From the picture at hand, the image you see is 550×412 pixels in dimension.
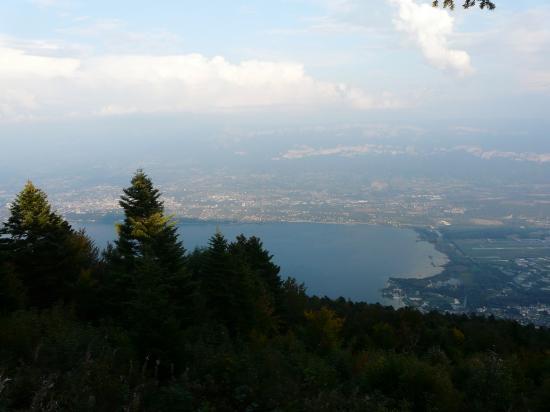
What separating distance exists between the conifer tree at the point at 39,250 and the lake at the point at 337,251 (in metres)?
35.3

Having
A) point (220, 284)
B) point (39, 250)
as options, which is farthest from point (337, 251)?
point (39, 250)

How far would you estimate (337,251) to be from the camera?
71.1 meters

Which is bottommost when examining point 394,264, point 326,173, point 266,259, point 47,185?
point 394,264

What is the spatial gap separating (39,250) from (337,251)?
59.2 m

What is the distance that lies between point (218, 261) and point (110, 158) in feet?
437

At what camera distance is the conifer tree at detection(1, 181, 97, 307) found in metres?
15.1

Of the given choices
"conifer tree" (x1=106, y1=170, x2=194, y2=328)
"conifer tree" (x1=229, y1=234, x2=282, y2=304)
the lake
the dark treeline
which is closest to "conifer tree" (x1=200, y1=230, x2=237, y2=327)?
the dark treeline

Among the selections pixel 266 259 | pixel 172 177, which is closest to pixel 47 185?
pixel 172 177

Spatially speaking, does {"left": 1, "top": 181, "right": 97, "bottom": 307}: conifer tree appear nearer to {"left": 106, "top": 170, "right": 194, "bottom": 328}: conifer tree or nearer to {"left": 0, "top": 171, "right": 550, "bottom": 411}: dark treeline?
{"left": 0, "top": 171, "right": 550, "bottom": 411}: dark treeline

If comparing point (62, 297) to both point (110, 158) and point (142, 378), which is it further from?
point (110, 158)

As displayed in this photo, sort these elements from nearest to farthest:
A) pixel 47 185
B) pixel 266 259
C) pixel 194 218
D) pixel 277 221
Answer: pixel 266 259, pixel 194 218, pixel 277 221, pixel 47 185

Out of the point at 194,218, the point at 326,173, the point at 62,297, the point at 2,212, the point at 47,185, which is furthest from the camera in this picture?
the point at 326,173

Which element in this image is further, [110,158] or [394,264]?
[110,158]

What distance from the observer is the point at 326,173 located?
13025 cm
